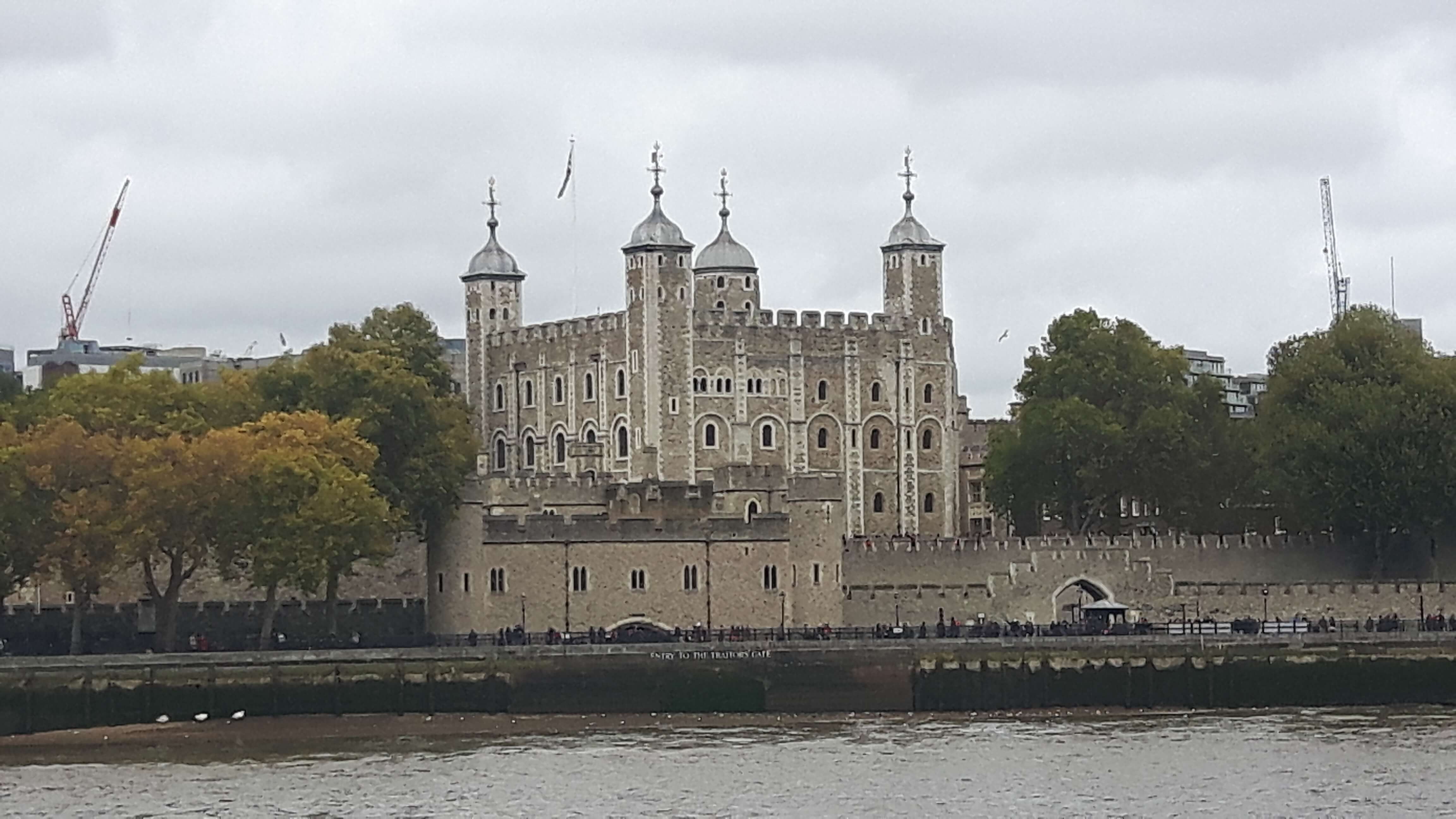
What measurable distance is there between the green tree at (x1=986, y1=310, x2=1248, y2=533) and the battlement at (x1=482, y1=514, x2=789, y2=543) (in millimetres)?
17945

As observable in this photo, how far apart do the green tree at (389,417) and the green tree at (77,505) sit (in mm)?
6259

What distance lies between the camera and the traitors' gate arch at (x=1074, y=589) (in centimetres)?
9688

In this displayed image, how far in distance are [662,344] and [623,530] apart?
87.1 feet

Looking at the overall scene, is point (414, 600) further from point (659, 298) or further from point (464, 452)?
point (659, 298)

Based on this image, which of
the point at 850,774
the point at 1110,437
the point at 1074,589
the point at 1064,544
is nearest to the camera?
the point at 850,774

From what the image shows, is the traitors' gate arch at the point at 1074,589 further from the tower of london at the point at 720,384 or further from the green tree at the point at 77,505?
the green tree at the point at 77,505

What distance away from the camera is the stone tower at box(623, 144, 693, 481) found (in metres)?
115

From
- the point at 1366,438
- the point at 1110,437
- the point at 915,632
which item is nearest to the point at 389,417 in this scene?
the point at 915,632

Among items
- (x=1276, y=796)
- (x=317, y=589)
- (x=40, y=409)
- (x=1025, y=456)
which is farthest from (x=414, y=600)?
(x=1276, y=796)

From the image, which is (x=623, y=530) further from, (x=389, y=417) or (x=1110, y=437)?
(x=1110, y=437)

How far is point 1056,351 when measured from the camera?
359ft

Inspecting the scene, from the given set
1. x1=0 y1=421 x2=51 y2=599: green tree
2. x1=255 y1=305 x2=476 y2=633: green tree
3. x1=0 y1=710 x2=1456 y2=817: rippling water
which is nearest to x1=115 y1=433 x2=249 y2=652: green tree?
x1=0 y1=421 x2=51 y2=599: green tree

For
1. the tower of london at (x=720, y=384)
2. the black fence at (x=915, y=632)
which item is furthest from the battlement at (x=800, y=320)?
the black fence at (x=915, y=632)

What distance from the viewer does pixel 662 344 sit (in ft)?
377
